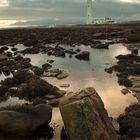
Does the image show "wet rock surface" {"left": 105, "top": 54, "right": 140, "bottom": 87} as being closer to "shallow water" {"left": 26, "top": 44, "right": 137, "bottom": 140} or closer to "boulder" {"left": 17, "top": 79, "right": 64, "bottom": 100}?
"shallow water" {"left": 26, "top": 44, "right": 137, "bottom": 140}

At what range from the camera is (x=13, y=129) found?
1866cm

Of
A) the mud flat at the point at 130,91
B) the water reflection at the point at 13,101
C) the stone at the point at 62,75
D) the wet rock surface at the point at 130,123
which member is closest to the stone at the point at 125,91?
the mud flat at the point at 130,91

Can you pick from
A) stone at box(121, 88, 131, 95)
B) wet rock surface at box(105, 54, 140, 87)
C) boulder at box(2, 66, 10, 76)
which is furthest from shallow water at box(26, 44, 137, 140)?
boulder at box(2, 66, 10, 76)

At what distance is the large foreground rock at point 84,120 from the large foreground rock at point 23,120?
315 centimetres

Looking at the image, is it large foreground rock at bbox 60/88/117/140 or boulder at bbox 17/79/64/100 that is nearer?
large foreground rock at bbox 60/88/117/140

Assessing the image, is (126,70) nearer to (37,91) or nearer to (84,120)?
(37,91)

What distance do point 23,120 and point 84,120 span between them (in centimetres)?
416

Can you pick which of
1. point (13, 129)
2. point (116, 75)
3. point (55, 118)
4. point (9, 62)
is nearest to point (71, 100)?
point (13, 129)

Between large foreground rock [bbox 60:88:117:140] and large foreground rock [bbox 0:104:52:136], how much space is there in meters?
3.15

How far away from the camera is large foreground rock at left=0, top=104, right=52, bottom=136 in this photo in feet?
61.0

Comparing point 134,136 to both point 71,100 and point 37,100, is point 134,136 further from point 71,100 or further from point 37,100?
point 37,100

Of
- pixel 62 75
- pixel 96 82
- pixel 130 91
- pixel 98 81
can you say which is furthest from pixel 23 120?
pixel 62 75

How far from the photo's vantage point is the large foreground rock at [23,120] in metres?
18.6

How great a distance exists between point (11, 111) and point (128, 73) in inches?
781
